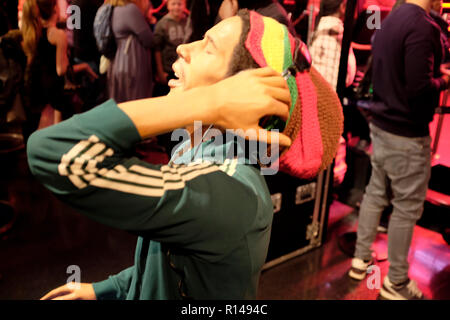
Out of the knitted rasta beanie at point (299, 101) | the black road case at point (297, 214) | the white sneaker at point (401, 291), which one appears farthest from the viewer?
the black road case at point (297, 214)

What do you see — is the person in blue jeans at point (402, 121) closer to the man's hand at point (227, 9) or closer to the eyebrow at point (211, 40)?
the man's hand at point (227, 9)

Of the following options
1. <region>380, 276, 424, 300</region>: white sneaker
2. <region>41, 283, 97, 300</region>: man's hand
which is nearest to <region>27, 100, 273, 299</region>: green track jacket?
<region>41, 283, 97, 300</region>: man's hand

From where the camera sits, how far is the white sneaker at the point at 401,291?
2.49 m

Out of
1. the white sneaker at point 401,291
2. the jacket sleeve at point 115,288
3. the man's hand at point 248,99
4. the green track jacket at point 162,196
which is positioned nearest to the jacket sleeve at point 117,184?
the green track jacket at point 162,196

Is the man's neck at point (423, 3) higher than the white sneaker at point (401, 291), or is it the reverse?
the man's neck at point (423, 3)

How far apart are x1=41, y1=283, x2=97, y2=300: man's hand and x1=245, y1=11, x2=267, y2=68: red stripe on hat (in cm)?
73

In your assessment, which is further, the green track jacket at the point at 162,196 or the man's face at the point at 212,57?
the man's face at the point at 212,57

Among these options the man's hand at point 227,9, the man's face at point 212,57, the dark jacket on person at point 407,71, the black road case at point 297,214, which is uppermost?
the man's hand at point 227,9

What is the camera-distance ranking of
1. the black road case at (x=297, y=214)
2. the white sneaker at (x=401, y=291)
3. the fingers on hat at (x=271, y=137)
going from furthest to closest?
the black road case at (x=297, y=214), the white sneaker at (x=401, y=291), the fingers on hat at (x=271, y=137)

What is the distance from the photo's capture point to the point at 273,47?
2.89ft

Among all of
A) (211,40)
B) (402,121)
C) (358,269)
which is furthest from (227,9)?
(358,269)

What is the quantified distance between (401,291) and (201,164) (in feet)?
7.11

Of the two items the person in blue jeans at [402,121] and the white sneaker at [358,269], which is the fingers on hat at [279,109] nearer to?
the person in blue jeans at [402,121]
